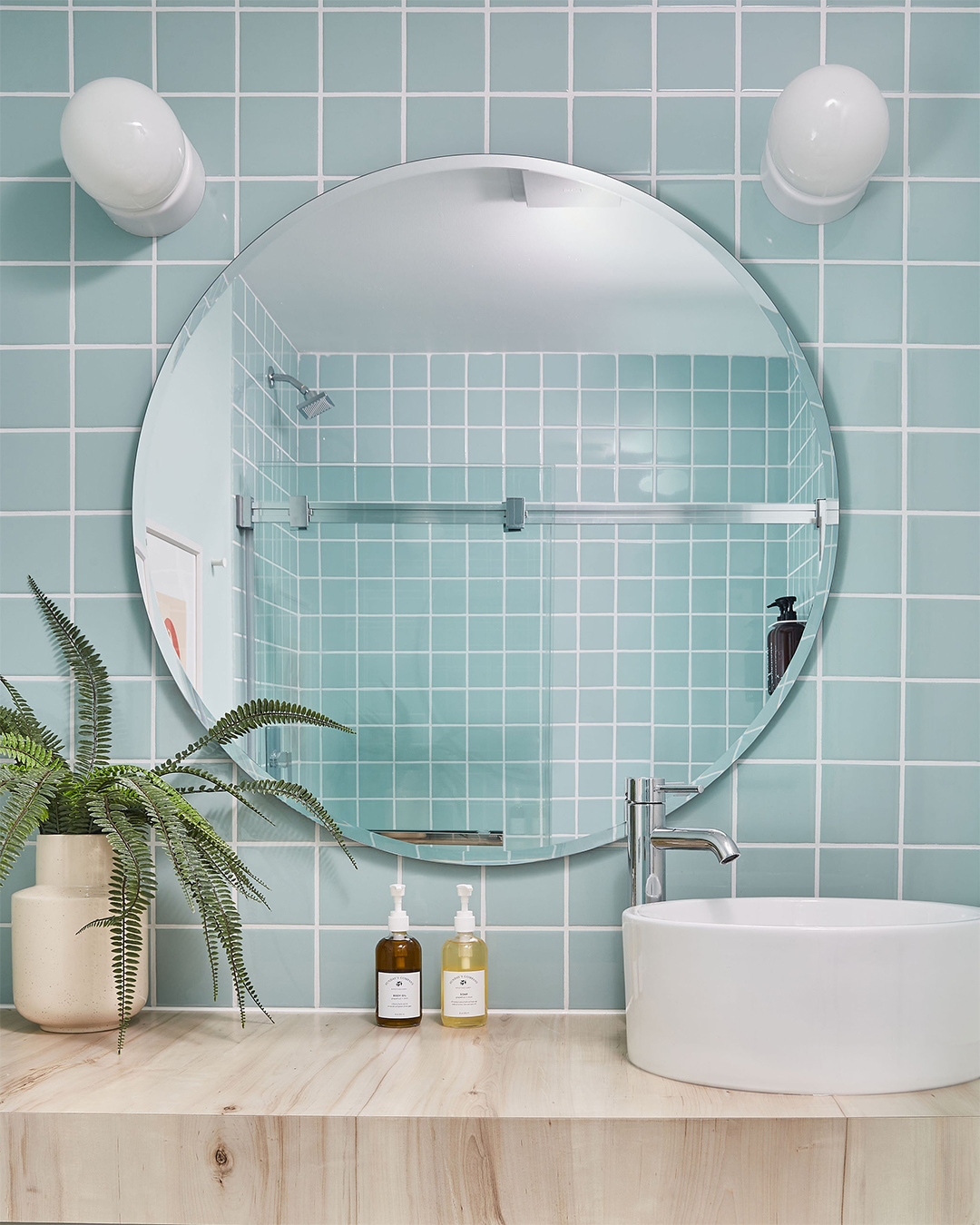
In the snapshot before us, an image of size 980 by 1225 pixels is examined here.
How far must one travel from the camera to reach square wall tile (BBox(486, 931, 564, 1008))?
4.21ft

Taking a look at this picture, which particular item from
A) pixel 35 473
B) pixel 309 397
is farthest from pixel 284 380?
pixel 35 473

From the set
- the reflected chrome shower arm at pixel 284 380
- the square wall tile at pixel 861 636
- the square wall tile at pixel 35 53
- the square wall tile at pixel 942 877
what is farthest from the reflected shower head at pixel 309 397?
the square wall tile at pixel 942 877

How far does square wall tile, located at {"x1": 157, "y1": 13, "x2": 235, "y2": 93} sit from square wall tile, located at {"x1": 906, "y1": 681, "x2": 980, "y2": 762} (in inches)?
47.5

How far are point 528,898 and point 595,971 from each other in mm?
→ 125

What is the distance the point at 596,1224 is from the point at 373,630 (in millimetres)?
706

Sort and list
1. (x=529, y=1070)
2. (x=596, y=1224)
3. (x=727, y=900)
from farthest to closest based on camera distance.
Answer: (x=727, y=900) < (x=529, y=1070) < (x=596, y=1224)

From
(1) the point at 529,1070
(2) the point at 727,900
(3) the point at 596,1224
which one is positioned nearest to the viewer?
(3) the point at 596,1224

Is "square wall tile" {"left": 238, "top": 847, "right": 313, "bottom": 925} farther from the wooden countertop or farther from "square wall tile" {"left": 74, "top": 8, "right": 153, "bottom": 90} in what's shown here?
"square wall tile" {"left": 74, "top": 8, "right": 153, "bottom": 90}

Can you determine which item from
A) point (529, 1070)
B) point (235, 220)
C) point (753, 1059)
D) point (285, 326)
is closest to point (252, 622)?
point (285, 326)

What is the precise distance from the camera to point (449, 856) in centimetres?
129

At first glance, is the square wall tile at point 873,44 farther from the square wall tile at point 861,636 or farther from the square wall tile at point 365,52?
the square wall tile at point 861,636

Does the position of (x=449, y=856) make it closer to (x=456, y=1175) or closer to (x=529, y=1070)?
(x=529, y=1070)

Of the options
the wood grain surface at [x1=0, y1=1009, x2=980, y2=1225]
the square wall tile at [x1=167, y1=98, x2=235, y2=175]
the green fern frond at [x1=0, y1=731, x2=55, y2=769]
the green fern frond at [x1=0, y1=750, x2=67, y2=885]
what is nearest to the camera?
the wood grain surface at [x1=0, y1=1009, x2=980, y2=1225]

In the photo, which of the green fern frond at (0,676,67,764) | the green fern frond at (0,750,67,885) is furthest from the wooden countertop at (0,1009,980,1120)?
the green fern frond at (0,676,67,764)
